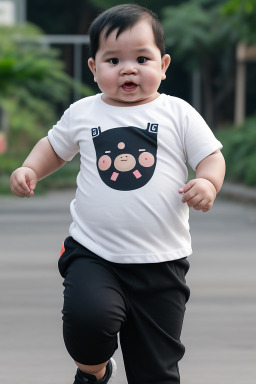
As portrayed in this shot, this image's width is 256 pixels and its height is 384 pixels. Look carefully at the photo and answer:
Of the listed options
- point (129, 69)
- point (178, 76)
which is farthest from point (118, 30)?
point (178, 76)

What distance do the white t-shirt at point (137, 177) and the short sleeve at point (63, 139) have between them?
95mm

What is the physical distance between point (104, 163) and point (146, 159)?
0.49ft

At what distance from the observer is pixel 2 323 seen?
6684 mm

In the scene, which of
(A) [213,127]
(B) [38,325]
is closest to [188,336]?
(B) [38,325]

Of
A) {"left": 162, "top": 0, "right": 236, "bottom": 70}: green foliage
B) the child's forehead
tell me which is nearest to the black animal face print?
the child's forehead

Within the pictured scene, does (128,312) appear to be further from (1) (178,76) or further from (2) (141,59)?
(1) (178,76)

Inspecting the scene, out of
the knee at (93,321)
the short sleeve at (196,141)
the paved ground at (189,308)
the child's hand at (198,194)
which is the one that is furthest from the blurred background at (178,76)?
the knee at (93,321)

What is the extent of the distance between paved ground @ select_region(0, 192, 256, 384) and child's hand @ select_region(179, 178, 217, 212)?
1.64m

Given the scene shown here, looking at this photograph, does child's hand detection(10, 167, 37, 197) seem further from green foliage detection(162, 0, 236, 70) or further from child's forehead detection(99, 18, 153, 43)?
green foliage detection(162, 0, 236, 70)

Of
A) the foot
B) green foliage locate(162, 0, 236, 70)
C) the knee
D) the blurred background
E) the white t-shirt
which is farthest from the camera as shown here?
green foliage locate(162, 0, 236, 70)

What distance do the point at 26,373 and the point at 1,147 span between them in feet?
75.2

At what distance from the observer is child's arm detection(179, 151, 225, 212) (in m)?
3.77

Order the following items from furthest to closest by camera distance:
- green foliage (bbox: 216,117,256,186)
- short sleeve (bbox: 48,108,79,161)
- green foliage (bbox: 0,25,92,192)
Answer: green foliage (bbox: 0,25,92,192) → green foliage (bbox: 216,117,256,186) → short sleeve (bbox: 48,108,79,161)

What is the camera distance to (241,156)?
2273 cm
